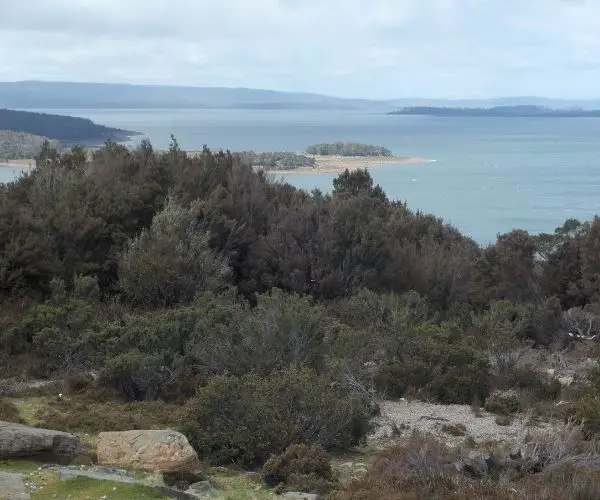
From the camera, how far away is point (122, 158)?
65.5ft

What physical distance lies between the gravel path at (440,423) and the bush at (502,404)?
13cm

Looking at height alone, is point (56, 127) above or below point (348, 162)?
above

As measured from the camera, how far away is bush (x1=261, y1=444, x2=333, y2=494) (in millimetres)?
5883

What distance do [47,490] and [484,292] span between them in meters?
13.0

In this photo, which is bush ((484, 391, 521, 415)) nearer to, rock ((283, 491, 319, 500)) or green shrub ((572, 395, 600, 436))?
green shrub ((572, 395, 600, 436))

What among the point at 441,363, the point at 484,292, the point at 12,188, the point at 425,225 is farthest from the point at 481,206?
the point at 441,363

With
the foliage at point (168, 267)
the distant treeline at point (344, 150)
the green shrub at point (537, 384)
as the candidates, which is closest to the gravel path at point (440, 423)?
the green shrub at point (537, 384)

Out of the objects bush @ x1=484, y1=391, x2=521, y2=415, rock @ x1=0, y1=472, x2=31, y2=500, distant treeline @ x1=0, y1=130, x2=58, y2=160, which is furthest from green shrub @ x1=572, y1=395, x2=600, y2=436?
distant treeline @ x1=0, y1=130, x2=58, y2=160

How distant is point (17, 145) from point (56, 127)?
88.5ft

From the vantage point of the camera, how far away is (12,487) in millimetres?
5285

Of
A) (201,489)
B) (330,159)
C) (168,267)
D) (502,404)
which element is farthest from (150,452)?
(330,159)

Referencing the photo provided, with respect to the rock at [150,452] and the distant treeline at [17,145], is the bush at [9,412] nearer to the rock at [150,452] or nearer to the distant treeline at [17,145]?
the rock at [150,452]

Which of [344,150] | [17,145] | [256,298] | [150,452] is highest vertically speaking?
[344,150]

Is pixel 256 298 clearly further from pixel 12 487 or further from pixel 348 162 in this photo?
pixel 348 162
